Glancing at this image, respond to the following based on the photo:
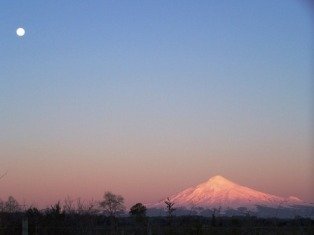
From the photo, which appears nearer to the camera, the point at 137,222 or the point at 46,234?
the point at 46,234

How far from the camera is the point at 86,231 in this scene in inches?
940

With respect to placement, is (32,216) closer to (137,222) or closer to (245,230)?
(137,222)

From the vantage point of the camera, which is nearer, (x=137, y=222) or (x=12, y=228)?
(x=12, y=228)

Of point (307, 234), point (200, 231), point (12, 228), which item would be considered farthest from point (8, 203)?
point (307, 234)

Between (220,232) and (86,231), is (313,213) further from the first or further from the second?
(86,231)

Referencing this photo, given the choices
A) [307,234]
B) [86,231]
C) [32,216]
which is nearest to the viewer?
[86,231]

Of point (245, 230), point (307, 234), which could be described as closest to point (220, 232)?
point (245, 230)

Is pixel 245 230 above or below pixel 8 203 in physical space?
below

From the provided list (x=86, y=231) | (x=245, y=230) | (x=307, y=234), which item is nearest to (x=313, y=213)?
(x=307, y=234)

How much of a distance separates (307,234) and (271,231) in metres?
1.52

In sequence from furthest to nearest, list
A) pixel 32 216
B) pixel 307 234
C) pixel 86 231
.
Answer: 1. pixel 32 216
2. pixel 307 234
3. pixel 86 231

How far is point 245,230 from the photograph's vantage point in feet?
80.5

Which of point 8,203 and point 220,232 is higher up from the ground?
point 8,203

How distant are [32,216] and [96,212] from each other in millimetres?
3197
